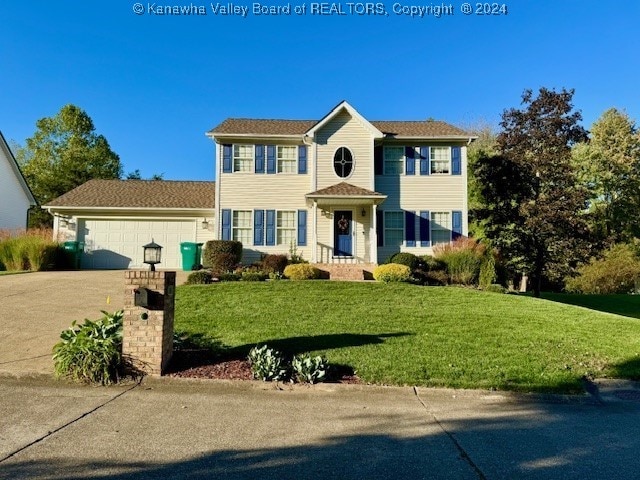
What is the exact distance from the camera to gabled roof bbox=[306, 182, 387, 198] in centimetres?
1711

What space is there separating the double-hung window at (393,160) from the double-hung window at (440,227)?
245cm

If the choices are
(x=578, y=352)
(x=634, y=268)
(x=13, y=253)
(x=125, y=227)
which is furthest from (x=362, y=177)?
(x=634, y=268)

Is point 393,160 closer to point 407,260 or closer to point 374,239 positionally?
point 374,239

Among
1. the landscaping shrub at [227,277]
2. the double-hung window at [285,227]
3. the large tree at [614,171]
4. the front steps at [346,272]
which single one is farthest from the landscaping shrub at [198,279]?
the large tree at [614,171]

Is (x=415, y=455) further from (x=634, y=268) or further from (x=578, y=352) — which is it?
(x=634, y=268)

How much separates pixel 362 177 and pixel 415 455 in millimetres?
15428

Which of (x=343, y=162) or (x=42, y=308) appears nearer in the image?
(x=42, y=308)

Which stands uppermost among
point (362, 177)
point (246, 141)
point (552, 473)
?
point (246, 141)

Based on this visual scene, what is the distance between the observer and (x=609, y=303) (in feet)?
59.1

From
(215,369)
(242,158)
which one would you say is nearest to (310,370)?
(215,369)

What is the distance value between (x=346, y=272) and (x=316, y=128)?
246 inches

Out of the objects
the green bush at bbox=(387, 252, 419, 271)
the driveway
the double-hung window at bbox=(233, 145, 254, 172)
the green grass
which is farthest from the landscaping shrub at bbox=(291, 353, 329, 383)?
the double-hung window at bbox=(233, 145, 254, 172)

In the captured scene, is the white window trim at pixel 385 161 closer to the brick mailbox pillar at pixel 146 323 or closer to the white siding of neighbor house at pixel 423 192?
the white siding of neighbor house at pixel 423 192

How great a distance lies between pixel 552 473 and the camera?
3.43m
